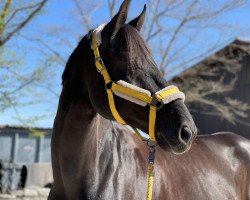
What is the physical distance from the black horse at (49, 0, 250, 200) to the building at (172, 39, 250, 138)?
16.7 meters

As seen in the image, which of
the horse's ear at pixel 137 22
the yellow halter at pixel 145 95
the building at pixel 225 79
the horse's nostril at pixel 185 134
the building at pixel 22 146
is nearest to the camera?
the horse's nostril at pixel 185 134

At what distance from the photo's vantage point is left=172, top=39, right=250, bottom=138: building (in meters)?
20.4

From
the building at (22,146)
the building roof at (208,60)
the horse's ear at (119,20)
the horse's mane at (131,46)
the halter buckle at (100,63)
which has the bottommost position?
the building at (22,146)

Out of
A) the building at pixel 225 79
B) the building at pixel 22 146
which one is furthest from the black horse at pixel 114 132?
the building at pixel 225 79

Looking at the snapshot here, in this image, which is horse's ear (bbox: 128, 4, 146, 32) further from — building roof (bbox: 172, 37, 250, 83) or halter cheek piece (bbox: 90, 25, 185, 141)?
building roof (bbox: 172, 37, 250, 83)

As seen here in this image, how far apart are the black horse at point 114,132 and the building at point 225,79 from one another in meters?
16.7

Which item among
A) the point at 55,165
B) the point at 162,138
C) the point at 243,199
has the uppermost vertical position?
the point at 162,138

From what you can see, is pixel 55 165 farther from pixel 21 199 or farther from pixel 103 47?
pixel 21 199

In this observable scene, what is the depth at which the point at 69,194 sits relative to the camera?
323 centimetres

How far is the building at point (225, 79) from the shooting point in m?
20.4

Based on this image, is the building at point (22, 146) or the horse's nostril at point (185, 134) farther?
the building at point (22, 146)

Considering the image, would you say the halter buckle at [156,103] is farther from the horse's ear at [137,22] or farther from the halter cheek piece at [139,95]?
the horse's ear at [137,22]

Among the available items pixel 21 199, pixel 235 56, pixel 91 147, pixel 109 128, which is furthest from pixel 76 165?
pixel 235 56

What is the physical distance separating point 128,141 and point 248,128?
1723cm
